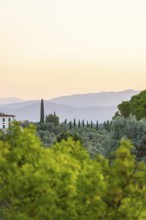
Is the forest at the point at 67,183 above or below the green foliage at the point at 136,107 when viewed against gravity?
below

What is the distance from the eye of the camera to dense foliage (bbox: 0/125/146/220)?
2180 centimetres

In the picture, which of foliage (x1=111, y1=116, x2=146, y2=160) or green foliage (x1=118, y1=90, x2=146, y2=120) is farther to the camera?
green foliage (x1=118, y1=90, x2=146, y2=120)

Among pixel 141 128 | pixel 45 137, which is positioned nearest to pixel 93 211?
pixel 141 128

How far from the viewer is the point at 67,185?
23.3 meters

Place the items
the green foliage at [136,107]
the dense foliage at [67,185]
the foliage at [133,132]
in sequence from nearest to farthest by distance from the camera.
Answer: the dense foliage at [67,185], the foliage at [133,132], the green foliage at [136,107]

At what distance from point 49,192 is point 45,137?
87711 millimetres

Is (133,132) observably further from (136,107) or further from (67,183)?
(136,107)

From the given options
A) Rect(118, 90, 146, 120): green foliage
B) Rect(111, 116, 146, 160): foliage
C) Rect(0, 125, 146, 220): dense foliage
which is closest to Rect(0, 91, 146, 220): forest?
Rect(0, 125, 146, 220): dense foliage

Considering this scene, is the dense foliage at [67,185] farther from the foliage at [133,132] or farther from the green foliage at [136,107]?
the green foliage at [136,107]

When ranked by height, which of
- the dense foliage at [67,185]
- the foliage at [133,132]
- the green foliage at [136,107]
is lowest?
the dense foliage at [67,185]

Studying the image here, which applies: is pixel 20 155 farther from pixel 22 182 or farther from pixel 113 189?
pixel 113 189

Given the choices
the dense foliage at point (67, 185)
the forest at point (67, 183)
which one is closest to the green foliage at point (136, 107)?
the forest at point (67, 183)

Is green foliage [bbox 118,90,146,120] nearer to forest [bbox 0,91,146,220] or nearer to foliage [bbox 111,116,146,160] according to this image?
foliage [bbox 111,116,146,160]

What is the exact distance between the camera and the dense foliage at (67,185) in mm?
21797
